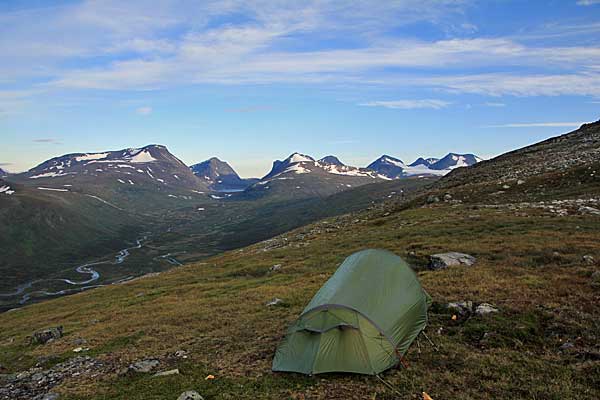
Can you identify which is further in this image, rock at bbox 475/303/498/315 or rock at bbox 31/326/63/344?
rock at bbox 31/326/63/344

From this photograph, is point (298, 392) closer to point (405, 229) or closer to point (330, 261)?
point (330, 261)

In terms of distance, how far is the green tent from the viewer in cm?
1425

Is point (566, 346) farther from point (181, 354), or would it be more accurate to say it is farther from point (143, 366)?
point (143, 366)

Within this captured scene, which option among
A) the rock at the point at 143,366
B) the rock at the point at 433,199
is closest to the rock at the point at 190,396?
the rock at the point at 143,366

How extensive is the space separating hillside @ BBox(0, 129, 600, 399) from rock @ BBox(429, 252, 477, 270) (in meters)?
0.90

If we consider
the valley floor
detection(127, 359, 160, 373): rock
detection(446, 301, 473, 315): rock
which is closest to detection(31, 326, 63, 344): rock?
the valley floor

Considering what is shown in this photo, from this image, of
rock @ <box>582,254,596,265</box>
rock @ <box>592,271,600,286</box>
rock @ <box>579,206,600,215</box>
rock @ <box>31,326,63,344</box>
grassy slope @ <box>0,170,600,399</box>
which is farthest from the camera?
rock @ <box>579,206,600,215</box>

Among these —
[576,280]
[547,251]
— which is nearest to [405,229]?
[547,251]

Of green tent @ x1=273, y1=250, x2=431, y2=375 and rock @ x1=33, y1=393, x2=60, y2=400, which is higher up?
green tent @ x1=273, y1=250, x2=431, y2=375

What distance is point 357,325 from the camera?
47.6ft

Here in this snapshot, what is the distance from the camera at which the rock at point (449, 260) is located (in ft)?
87.0

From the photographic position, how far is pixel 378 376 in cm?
1374

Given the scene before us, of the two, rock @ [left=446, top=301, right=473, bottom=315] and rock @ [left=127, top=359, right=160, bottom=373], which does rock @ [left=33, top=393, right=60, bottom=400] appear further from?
rock @ [left=446, top=301, right=473, bottom=315]

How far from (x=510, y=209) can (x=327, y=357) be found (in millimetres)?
35849
